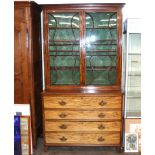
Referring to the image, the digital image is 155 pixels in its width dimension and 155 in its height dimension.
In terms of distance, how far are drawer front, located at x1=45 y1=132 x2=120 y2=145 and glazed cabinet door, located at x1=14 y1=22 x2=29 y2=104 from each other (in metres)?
0.65

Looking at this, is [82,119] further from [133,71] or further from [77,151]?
[133,71]

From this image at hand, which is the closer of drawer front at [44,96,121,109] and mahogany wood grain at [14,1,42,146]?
mahogany wood grain at [14,1,42,146]

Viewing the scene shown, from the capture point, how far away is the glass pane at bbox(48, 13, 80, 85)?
300cm

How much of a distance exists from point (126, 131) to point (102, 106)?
562 mm

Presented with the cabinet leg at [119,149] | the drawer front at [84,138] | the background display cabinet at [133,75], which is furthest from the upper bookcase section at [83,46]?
the cabinet leg at [119,149]

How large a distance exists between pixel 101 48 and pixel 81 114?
3.29 feet

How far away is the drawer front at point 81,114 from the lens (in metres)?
2.92

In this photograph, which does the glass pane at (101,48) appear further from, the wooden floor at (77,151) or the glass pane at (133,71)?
the wooden floor at (77,151)

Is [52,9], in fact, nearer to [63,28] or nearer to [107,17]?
[63,28]

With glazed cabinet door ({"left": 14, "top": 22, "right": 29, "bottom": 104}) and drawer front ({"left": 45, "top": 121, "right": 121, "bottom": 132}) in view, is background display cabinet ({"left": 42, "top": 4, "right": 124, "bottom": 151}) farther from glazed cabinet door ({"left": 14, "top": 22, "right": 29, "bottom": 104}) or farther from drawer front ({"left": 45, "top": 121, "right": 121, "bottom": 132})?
glazed cabinet door ({"left": 14, "top": 22, "right": 29, "bottom": 104})

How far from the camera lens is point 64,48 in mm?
3086

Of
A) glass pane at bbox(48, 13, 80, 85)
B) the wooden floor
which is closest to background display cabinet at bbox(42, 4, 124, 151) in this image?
glass pane at bbox(48, 13, 80, 85)
